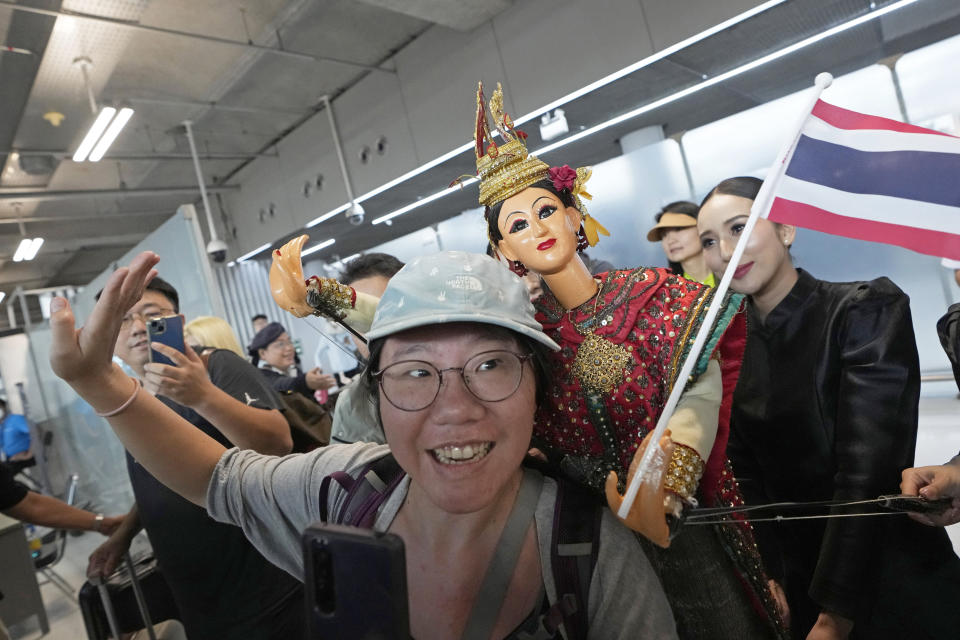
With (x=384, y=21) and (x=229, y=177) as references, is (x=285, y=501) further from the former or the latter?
(x=229, y=177)

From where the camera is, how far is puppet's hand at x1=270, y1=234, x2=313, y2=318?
1.24m

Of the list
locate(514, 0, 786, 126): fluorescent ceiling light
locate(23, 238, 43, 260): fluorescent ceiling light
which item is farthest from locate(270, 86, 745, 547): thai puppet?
locate(23, 238, 43, 260): fluorescent ceiling light

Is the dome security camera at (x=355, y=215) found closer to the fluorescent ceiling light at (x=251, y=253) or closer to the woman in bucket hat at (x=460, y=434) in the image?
the fluorescent ceiling light at (x=251, y=253)

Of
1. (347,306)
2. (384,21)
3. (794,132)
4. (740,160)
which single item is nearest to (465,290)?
(347,306)

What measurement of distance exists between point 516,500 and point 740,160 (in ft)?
12.8

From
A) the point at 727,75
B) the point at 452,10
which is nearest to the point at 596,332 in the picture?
the point at 727,75

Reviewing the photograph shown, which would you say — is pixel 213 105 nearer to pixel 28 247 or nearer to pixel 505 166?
pixel 28 247

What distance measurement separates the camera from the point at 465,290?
0.92 meters

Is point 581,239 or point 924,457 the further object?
point 924,457

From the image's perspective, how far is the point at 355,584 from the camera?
1.68 feet

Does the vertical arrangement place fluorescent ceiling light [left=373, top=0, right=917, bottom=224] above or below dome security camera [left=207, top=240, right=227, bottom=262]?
below

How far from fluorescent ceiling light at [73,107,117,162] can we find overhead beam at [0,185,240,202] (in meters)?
2.80

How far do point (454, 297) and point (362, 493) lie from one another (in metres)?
0.42

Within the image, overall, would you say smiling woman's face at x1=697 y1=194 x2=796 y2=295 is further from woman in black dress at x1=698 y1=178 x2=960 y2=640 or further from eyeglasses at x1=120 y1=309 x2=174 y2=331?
eyeglasses at x1=120 y1=309 x2=174 y2=331
